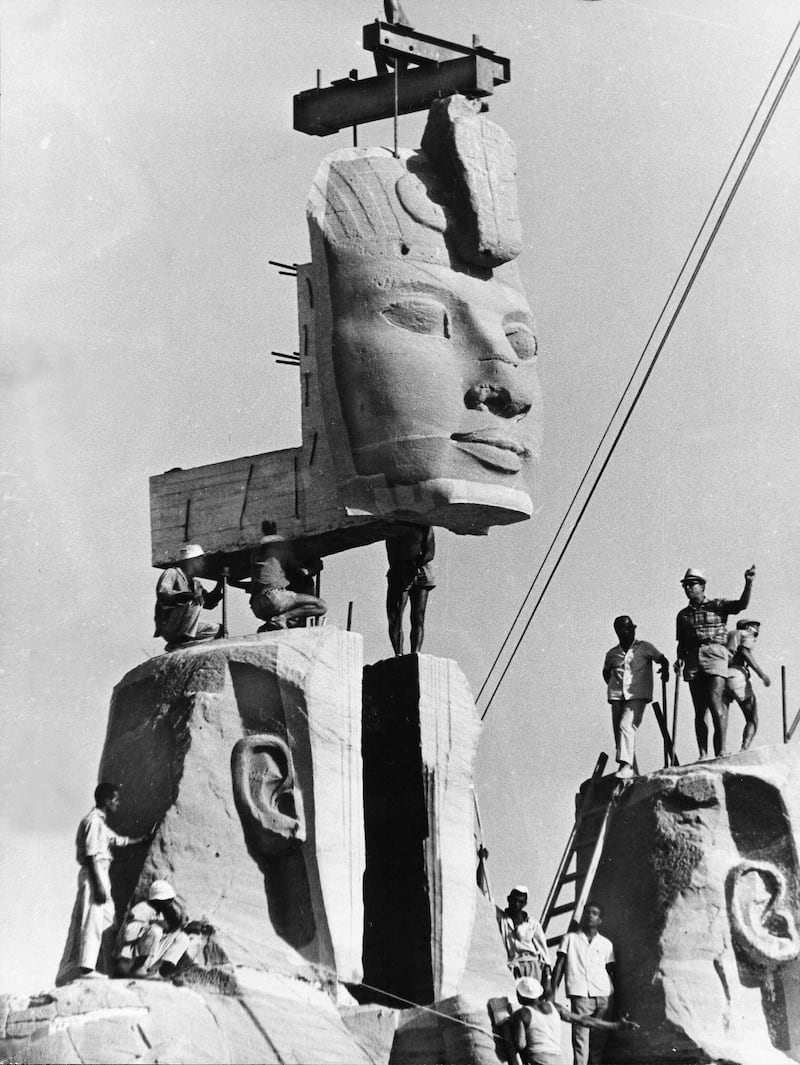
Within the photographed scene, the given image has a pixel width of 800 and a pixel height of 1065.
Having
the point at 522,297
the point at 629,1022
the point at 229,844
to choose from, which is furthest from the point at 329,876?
the point at 522,297

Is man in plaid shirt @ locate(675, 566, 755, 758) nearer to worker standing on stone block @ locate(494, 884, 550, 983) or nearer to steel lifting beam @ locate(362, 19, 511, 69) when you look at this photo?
worker standing on stone block @ locate(494, 884, 550, 983)

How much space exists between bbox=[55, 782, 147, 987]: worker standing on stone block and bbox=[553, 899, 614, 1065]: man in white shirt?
393 cm

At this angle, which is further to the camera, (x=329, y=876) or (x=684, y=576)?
(x=684, y=576)

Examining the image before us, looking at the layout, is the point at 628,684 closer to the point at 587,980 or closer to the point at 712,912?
the point at 712,912

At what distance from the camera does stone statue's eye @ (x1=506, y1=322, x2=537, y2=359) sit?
102 ft

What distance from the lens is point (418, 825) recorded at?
2988cm

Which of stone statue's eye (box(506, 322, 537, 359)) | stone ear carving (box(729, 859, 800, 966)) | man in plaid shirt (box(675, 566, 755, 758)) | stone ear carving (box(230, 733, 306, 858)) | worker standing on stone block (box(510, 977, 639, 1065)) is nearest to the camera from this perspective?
worker standing on stone block (box(510, 977, 639, 1065))

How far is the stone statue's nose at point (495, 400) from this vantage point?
30.6 meters

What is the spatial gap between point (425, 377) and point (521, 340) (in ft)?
4.03

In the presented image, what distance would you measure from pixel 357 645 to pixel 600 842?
305cm

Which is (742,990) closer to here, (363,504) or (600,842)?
(600,842)

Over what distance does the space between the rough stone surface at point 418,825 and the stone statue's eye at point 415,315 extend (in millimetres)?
2898

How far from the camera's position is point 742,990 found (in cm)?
2962

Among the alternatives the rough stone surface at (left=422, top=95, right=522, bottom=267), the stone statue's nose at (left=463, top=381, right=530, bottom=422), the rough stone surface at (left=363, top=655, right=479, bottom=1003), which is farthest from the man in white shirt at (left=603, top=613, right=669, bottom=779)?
the rough stone surface at (left=422, top=95, right=522, bottom=267)
